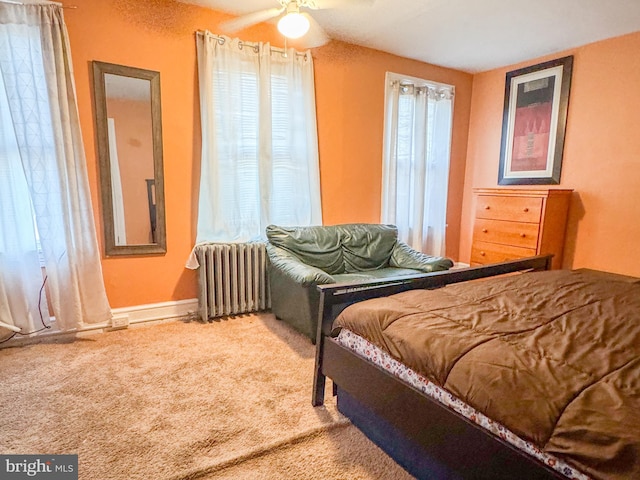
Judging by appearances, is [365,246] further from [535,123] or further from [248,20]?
[535,123]

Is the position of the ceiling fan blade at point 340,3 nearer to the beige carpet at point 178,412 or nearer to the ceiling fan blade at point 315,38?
the ceiling fan blade at point 315,38

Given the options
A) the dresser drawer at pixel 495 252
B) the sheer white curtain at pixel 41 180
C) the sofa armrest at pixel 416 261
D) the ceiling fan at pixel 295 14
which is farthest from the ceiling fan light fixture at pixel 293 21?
the dresser drawer at pixel 495 252

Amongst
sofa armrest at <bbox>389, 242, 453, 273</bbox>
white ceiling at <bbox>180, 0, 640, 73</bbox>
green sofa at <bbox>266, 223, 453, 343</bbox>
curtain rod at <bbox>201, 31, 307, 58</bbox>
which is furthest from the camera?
sofa armrest at <bbox>389, 242, 453, 273</bbox>

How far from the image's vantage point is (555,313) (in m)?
1.61

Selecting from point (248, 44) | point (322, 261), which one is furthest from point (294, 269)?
point (248, 44)

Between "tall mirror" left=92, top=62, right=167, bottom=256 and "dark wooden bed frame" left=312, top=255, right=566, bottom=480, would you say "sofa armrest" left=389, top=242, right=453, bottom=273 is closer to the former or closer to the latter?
"dark wooden bed frame" left=312, top=255, right=566, bottom=480

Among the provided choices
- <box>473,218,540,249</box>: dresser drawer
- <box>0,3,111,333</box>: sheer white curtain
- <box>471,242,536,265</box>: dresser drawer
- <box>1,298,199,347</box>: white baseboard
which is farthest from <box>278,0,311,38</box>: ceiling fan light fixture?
<box>471,242,536,265</box>: dresser drawer

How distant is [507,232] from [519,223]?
6.4 inches

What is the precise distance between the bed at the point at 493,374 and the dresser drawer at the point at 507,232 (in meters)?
1.57

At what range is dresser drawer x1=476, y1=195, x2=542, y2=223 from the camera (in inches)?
138

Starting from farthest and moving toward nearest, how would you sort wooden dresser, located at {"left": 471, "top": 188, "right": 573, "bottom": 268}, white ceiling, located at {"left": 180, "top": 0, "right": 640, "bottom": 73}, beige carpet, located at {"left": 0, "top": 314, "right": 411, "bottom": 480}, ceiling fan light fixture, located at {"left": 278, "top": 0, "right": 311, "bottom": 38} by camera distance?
wooden dresser, located at {"left": 471, "top": 188, "right": 573, "bottom": 268}, white ceiling, located at {"left": 180, "top": 0, "right": 640, "bottom": 73}, ceiling fan light fixture, located at {"left": 278, "top": 0, "right": 311, "bottom": 38}, beige carpet, located at {"left": 0, "top": 314, "right": 411, "bottom": 480}

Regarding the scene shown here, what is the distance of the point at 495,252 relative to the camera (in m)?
3.90

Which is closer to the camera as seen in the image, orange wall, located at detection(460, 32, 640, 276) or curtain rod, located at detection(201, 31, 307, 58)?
curtain rod, located at detection(201, 31, 307, 58)

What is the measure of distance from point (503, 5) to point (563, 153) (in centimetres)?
174
